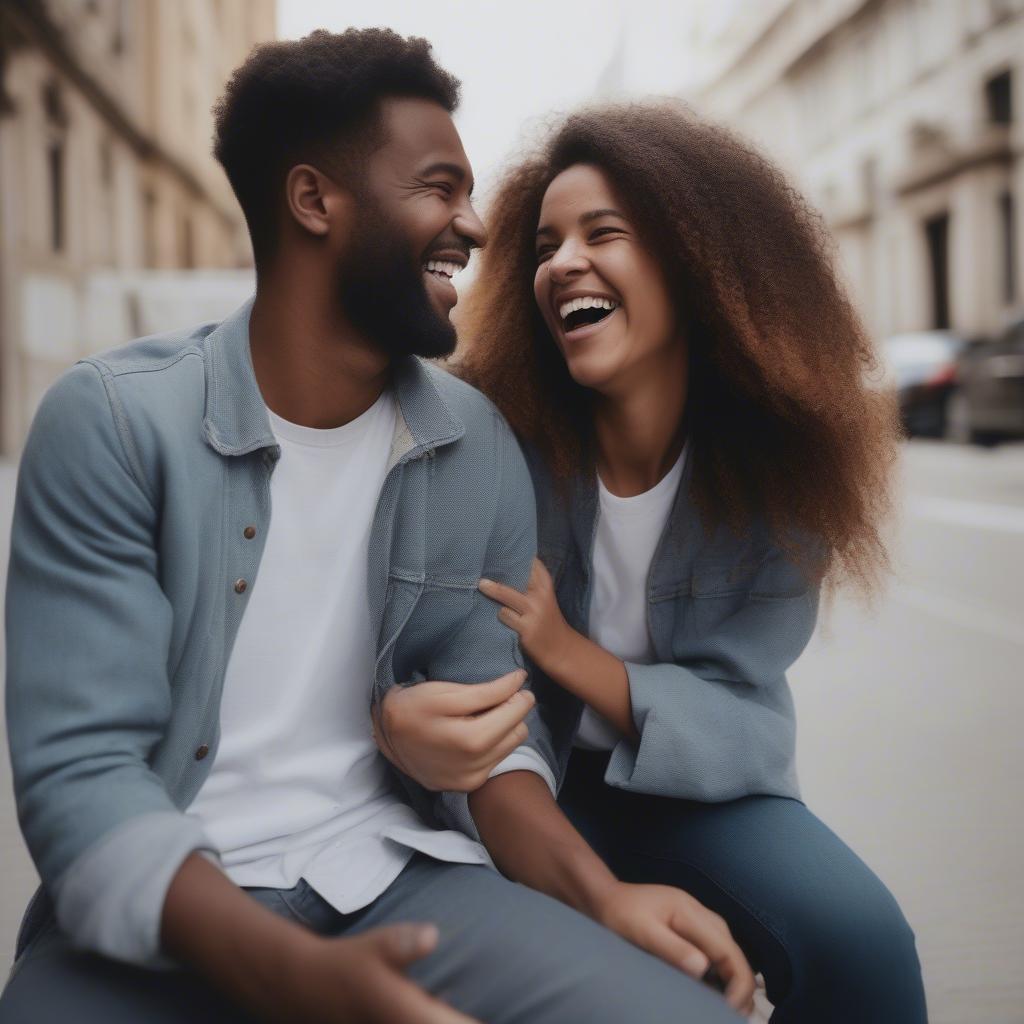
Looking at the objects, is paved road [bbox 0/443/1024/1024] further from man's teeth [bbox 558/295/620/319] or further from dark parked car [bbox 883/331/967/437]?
dark parked car [bbox 883/331/967/437]

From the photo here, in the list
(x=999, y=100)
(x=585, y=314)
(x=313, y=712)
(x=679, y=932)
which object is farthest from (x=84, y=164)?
(x=999, y=100)

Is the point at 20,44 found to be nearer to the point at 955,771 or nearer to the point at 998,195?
the point at 955,771

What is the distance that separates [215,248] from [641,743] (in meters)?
28.9

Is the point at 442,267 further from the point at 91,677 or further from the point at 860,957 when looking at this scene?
the point at 860,957

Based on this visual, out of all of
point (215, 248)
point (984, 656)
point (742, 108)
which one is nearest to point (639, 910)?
point (984, 656)

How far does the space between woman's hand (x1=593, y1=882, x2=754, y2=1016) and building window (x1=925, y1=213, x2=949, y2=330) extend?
94.7 ft

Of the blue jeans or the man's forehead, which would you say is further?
the man's forehead

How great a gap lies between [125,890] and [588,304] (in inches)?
54.9

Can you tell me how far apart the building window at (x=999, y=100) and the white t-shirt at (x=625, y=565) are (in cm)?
2564

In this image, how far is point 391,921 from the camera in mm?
1803

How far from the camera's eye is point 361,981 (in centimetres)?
139

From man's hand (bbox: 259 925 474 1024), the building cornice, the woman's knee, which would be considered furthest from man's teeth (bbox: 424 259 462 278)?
the building cornice

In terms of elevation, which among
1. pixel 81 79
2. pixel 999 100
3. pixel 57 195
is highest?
pixel 999 100

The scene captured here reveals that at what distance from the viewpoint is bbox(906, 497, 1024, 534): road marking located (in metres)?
9.41
